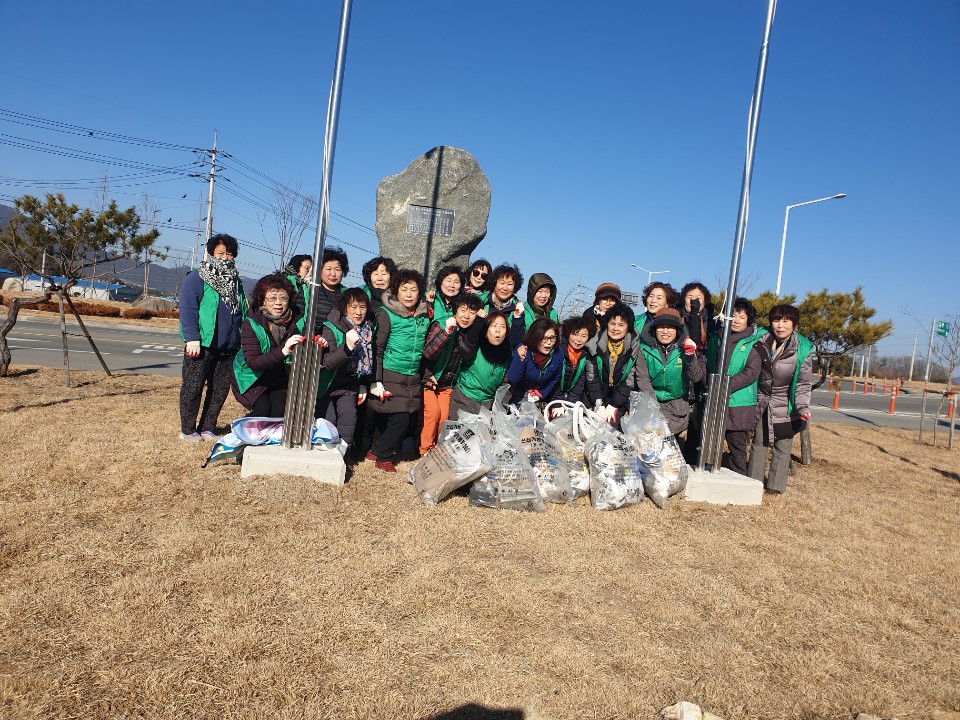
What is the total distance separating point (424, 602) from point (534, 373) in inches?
99.1

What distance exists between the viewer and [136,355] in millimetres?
13102

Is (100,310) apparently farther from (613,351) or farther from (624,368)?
(624,368)

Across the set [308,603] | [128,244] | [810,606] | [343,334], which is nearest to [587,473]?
[810,606]

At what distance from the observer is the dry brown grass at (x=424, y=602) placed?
2299 mm

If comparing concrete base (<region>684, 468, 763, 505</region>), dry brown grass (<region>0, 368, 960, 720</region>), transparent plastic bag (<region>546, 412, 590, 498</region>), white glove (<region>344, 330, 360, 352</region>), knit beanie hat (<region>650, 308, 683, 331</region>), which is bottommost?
dry brown grass (<region>0, 368, 960, 720</region>)

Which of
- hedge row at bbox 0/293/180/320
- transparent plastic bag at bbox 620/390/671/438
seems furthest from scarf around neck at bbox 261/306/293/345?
hedge row at bbox 0/293/180/320

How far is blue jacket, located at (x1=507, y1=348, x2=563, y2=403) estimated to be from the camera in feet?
17.0

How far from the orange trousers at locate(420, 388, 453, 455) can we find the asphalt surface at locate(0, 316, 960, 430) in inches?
259

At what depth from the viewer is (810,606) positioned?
3314 mm

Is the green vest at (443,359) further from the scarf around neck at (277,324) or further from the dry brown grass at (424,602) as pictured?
the scarf around neck at (277,324)

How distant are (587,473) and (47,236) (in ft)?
74.7

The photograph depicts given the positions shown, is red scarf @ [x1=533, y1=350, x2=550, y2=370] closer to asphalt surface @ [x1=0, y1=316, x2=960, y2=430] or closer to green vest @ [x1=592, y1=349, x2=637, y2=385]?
green vest @ [x1=592, y1=349, x2=637, y2=385]

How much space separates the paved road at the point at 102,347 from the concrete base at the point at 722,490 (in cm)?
852

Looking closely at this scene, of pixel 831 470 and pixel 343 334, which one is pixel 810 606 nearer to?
pixel 343 334
